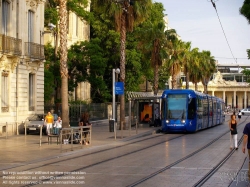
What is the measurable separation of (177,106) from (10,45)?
1275cm

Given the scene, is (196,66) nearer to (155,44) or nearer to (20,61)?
(155,44)

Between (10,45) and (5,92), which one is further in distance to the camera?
(5,92)

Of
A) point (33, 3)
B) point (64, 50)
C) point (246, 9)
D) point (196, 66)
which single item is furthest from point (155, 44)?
point (196, 66)

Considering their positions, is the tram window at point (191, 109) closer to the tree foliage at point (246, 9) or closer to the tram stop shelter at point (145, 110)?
the tram stop shelter at point (145, 110)

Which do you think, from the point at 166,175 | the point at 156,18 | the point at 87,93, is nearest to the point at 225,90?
the point at 156,18

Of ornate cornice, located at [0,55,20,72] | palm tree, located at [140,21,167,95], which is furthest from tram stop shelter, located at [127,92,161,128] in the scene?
ornate cornice, located at [0,55,20,72]

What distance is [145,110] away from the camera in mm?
51656

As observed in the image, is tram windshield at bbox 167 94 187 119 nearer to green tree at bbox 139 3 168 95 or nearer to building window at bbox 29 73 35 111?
building window at bbox 29 73 35 111

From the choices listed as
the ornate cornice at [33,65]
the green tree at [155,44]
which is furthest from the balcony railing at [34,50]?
the green tree at [155,44]

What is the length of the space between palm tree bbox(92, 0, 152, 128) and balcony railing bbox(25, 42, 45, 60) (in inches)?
227

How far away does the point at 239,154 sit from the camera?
23.5m

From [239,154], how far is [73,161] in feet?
24.0

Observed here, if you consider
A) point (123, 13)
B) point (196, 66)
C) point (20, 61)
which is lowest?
point (20, 61)

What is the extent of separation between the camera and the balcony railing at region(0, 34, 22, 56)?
3450cm
